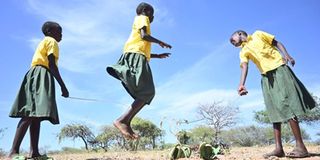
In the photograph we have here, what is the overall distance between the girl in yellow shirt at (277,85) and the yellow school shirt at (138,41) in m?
1.63

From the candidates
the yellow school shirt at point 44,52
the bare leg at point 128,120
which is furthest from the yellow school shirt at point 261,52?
the yellow school shirt at point 44,52

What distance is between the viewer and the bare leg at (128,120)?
16.8 feet

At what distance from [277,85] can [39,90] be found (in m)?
3.65

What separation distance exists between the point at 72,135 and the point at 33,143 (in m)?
27.0

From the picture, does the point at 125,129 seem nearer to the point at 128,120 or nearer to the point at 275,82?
the point at 128,120

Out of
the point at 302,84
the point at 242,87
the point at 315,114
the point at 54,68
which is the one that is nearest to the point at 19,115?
the point at 54,68

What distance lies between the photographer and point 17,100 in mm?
5984

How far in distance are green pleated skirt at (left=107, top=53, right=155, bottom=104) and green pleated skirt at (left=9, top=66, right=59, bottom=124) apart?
1.13 metres

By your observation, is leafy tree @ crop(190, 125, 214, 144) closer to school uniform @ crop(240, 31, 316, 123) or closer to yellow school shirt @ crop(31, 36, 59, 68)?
school uniform @ crop(240, 31, 316, 123)

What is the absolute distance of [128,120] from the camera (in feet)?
17.2

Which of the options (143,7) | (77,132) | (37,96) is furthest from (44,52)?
(77,132)

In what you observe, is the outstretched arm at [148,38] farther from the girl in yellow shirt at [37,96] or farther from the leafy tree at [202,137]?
the leafy tree at [202,137]

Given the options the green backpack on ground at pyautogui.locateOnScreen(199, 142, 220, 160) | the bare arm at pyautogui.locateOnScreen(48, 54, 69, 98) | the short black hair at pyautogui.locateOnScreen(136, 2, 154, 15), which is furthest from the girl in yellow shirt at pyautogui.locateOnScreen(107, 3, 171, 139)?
the bare arm at pyautogui.locateOnScreen(48, 54, 69, 98)

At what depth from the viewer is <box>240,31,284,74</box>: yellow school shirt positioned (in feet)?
20.5
